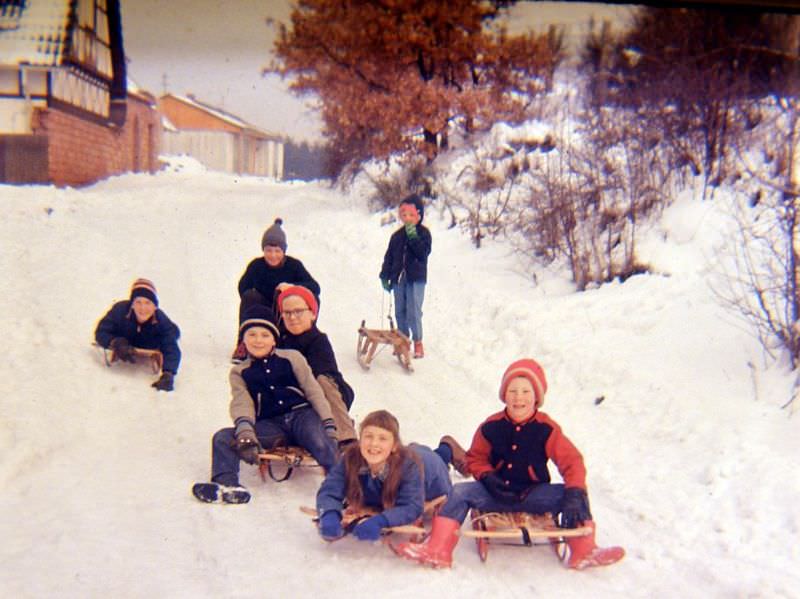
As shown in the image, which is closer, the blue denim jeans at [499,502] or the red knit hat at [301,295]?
the blue denim jeans at [499,502]

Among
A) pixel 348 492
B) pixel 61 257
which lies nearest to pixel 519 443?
pixel 348 492

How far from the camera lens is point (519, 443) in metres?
2.63

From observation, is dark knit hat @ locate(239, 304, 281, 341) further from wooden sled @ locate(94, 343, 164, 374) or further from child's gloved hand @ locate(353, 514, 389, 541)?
child's gloved hand @ locate(353, 514, 389, 541)

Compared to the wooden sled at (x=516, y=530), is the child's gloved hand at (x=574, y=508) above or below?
above

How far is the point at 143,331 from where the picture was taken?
11.0 feet

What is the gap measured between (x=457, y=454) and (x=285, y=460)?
0.67 m

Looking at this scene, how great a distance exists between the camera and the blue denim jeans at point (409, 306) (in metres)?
3.59

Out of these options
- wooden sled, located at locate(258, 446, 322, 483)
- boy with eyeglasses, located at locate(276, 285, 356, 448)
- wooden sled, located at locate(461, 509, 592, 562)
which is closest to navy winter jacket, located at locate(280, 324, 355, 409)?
boy with eyeglasses, located at locate(276, 285, 356, 448)

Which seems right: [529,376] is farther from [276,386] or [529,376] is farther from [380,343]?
[380,343]

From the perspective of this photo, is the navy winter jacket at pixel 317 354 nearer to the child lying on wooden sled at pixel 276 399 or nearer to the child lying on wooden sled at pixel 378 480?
the child lying on wooden sled at pixel 276 399

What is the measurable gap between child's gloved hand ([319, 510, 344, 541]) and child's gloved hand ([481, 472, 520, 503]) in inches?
21.0

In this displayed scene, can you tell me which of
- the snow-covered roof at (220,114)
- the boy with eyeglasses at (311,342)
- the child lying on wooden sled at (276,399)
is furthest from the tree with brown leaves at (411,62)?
the child lying on wooden sled at (276,399)

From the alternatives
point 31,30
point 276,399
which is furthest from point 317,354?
point 31,30

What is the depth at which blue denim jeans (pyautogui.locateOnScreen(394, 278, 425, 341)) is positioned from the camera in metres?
3.59
